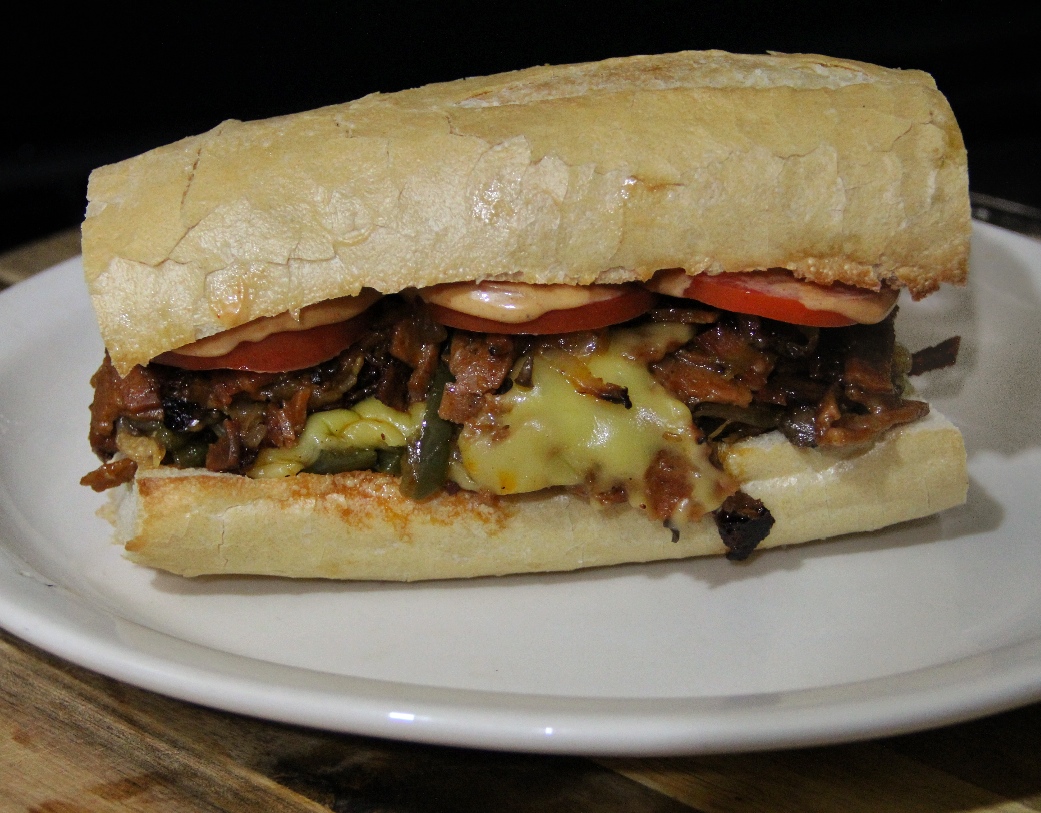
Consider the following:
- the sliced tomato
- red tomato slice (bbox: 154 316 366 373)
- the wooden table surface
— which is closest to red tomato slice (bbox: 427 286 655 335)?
the sliced tomato

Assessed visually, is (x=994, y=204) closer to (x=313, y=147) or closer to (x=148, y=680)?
(x=313, y=147)

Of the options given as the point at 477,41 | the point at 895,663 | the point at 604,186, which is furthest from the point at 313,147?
the point at 477,41

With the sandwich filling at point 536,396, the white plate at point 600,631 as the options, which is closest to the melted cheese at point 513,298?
the sandwich filling at point 536,396

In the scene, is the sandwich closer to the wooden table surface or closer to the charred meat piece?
the charred meat piece

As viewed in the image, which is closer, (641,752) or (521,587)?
(641,752)

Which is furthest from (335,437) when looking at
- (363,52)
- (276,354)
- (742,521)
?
(363,52)

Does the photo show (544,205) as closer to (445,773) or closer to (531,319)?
(531,319)
